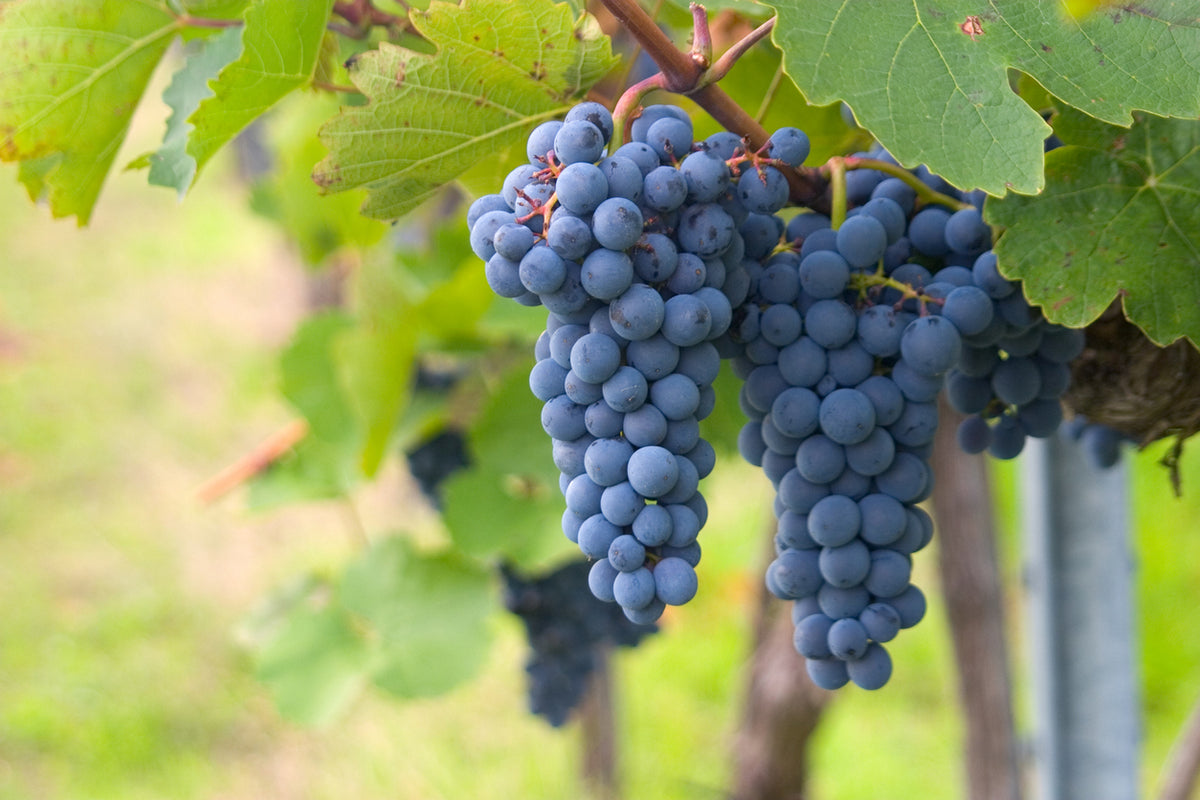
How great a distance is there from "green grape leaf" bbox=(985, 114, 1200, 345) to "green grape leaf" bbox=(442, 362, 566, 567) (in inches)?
29.4

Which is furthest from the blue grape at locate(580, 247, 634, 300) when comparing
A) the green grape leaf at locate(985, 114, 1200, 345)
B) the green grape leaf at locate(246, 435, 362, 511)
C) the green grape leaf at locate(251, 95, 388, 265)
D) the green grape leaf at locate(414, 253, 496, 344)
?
the green grape leaf at locate(246, 435, 362, 511)

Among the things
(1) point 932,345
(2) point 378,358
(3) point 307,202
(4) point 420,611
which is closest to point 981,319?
(1) point 932,345

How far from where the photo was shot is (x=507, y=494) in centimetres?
129

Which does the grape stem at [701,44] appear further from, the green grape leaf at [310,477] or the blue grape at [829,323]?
the green grape leaf at [310,477]

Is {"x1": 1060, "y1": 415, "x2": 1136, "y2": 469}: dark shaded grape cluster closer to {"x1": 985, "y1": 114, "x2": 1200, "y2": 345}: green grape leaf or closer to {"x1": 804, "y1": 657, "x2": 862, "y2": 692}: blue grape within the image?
{"x1": 985, "y1": 114, "x2": 1200, "y2": 345}: green grape leaf

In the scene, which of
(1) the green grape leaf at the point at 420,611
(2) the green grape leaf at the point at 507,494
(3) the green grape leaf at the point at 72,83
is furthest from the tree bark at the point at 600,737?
(3) the green grape leaf at the point at 72,83

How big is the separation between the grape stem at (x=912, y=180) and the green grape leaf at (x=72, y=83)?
0.49 metres

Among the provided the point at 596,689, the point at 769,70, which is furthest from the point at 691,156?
the point at 596,689

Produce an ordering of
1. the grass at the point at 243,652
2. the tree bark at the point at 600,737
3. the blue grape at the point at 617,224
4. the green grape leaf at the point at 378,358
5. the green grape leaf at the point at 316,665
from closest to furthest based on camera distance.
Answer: the blue grape at the point at 617,224
the green grape leaf at the point at 378,358
the green grape leaf at the point at 316,665
the tree bark at the point at 600,737
the grass at the point at 243,652

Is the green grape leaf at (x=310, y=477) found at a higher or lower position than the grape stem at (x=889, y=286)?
lower

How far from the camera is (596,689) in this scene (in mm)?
1987

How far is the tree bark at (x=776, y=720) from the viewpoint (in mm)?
1457

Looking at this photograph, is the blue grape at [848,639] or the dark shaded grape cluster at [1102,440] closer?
the blue grape at [848,639]

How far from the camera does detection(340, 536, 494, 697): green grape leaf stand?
136cm
